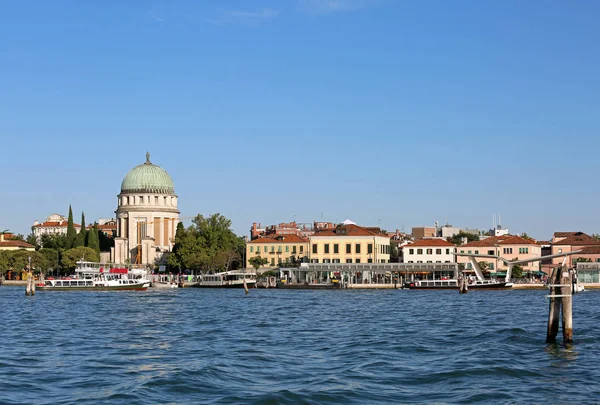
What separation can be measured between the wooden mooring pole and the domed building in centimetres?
9149

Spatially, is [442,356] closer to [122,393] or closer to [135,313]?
[122,393]

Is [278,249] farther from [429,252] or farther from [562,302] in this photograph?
[562,302]

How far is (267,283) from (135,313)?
43985 millimetres

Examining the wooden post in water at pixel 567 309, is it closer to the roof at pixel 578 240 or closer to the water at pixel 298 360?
the water at pixel 298 360

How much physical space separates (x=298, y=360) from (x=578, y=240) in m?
76.2

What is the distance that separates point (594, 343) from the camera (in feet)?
85.6

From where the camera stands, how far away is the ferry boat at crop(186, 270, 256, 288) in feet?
282

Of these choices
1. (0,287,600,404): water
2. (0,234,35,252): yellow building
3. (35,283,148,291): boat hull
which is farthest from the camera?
(0,234,35,252): yellow building

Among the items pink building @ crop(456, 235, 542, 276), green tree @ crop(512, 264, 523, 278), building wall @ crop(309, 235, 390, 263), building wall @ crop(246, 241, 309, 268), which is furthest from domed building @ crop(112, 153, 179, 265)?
green tree @ crop(512, 264, 523, 278)

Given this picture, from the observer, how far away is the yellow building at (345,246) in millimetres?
90625

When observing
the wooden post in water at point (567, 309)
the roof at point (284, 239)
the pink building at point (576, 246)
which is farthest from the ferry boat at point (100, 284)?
the wooden post in water at point (567, 309)

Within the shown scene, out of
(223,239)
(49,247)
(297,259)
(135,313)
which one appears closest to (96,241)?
(49,247)

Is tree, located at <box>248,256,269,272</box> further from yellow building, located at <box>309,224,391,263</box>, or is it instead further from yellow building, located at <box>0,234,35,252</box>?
yellow building, located at <box>0,234,35,252</box>

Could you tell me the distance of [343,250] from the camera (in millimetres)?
91062
